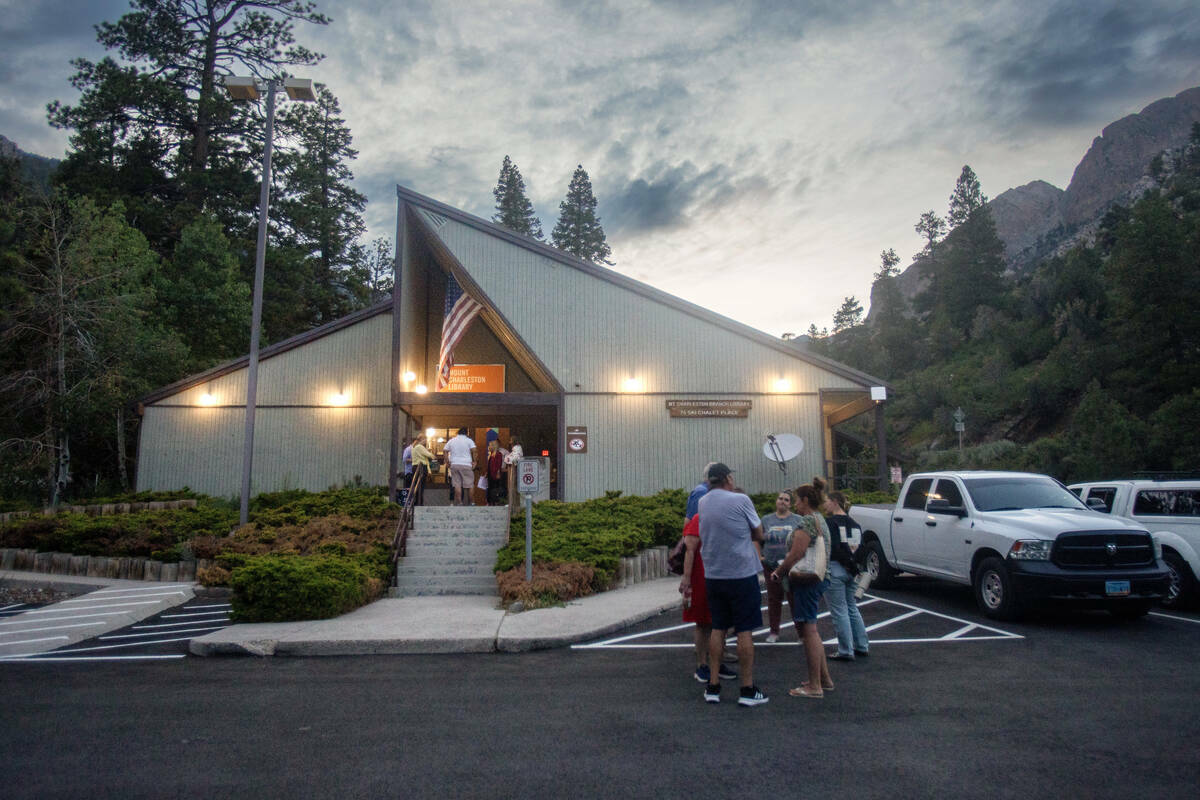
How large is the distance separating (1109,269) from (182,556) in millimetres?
45861

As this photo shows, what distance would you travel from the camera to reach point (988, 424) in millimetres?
50656

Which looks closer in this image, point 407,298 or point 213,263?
point 407,298

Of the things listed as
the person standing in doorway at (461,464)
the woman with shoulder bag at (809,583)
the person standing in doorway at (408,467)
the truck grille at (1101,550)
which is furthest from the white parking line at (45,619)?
the truck grille at (1101,550)

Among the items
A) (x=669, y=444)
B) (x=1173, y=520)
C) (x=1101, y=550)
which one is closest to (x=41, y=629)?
(x=1101, y=550)

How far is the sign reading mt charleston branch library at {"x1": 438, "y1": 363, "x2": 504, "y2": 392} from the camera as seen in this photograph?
22.9 meters

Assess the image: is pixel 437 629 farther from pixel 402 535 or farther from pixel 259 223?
pixel 259 223

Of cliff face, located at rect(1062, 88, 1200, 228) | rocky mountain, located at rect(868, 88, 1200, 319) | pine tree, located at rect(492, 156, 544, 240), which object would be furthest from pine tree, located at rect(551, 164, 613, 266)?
cliff face, located at rect(1062, 88, 1200, 228)

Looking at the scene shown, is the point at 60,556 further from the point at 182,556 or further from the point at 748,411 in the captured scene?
the point at 748,411

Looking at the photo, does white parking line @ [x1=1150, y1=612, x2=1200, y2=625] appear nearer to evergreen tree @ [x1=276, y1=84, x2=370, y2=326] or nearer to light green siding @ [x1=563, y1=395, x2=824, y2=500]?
light green siding @ [x1=563, y1=395, x2=824, y2=500]

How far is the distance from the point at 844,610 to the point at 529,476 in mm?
5833

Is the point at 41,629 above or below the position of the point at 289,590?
below

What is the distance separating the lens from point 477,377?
75.5ft

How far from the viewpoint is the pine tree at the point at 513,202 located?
57.6m

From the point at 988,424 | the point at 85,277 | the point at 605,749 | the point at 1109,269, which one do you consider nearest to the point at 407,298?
the point at 85,277
